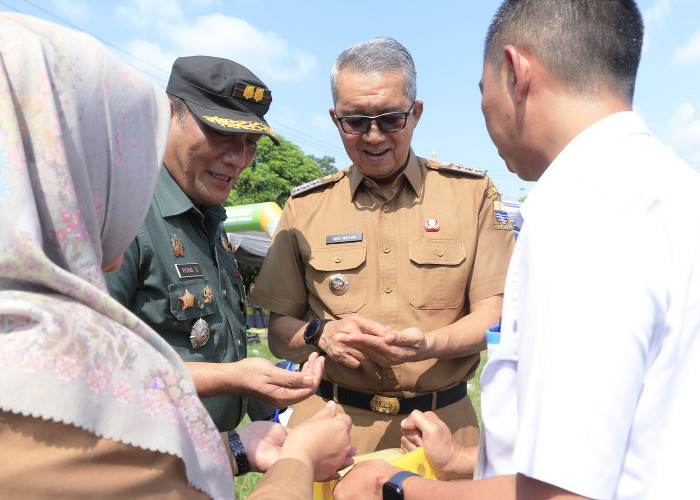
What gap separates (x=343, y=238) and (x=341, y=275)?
207 millimetres

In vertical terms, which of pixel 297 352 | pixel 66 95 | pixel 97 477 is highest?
pixel 66 95

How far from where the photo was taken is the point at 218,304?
241cm

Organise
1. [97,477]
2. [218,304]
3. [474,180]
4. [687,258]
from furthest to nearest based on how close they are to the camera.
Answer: [474,180]
[218,304]
[687,258]
[97,477]

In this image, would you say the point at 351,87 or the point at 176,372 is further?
the point at 351,87

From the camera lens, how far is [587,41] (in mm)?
1343

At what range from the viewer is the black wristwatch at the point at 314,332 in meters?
2.64

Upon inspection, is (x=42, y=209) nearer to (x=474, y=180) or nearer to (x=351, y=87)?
(x=351, y=87)

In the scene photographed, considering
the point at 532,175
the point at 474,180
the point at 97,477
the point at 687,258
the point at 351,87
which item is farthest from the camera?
the point at 474,180

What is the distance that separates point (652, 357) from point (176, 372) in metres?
0.95

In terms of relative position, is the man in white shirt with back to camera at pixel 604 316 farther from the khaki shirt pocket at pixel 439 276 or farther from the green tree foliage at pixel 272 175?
the green tree foliage at pixel 272 175

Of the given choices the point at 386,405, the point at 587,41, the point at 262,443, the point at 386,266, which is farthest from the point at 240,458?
the point at 587,41

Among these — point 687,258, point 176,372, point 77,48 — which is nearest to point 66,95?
point 77,48

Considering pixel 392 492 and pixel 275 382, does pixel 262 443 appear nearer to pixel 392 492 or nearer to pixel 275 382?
pixel 275 382

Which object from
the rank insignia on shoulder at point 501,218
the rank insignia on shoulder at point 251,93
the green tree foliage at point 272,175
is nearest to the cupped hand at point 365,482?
the rank insignia on shoulder at point 501,218
